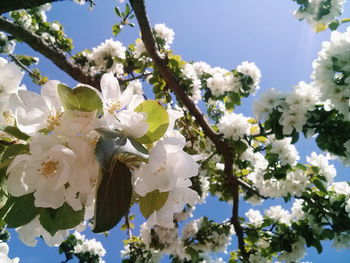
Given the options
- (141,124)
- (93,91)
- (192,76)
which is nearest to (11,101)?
(93,91)

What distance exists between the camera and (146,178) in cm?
57

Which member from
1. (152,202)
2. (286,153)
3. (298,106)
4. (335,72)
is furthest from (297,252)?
(152,202)

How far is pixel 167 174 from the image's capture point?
1.90 feet

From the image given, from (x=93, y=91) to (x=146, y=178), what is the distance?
8.1 inches

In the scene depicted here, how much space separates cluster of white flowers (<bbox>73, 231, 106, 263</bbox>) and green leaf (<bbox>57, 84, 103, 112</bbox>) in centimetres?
713

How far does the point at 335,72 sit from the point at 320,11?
807 mm

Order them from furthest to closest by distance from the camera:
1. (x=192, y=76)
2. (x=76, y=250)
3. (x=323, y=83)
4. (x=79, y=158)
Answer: (x=76, y=250)
(x=192, y=76)
(x=323, y=83)
(x=79, y=158)

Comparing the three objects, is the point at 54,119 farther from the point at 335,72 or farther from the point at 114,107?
the point at 335,72

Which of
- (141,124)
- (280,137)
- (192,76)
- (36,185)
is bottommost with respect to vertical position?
(36,185)

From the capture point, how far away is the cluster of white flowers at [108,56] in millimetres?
4555

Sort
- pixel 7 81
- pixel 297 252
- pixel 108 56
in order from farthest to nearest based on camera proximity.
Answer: pixel 108 56 < pixel 297 252 < pixel 7 81

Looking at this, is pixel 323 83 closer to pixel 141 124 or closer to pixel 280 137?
pixel 280 137

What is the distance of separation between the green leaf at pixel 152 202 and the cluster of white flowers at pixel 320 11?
2674 mm

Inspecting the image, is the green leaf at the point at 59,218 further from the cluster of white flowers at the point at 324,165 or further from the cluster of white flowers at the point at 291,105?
the cluster of white flowers at the point at 324,165
